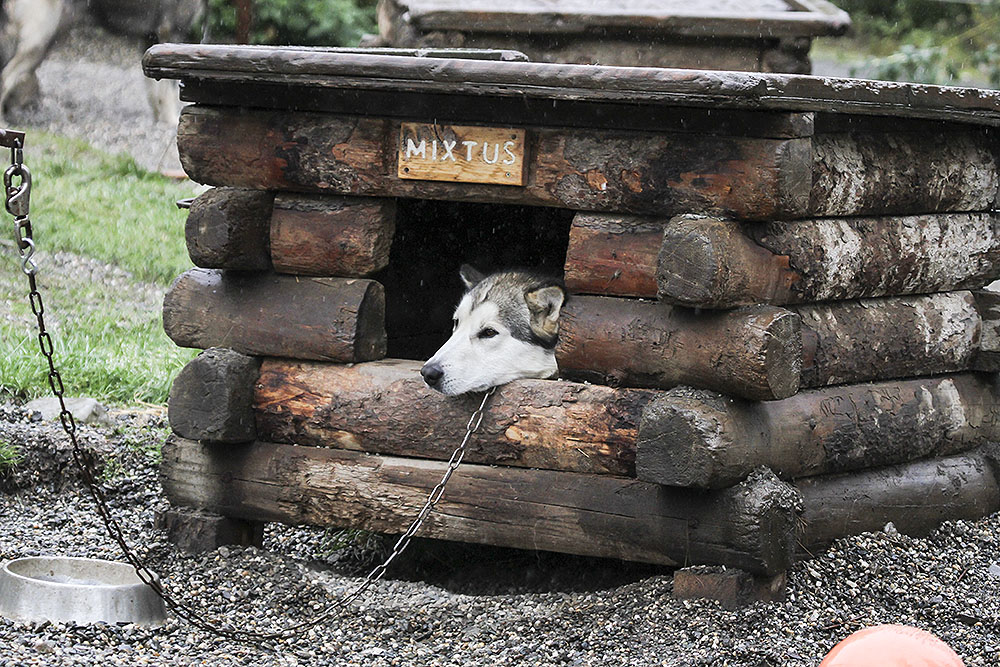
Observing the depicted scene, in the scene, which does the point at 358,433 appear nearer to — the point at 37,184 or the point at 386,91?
the point at 386,91

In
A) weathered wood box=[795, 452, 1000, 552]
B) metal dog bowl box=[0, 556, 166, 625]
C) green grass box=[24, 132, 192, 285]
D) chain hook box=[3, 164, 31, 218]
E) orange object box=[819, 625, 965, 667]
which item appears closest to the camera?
orange object box=[819, 625, 965, 667]

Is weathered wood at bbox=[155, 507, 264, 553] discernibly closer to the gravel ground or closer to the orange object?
the gravel ground

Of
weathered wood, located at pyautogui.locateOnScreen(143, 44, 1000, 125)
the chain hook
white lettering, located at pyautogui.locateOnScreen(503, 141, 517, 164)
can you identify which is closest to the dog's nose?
white lettering, located at pyautogui.locateOnScreen(503, 141, 517, 164)

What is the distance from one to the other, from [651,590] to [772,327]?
1017mm

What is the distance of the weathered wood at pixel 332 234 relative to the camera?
4.59 metres

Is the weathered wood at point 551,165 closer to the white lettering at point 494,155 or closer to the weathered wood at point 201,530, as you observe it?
the white lettering at point 494,155

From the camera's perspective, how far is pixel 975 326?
5.47 m

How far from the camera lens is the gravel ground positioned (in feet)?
12.7

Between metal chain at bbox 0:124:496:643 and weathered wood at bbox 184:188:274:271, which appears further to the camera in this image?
weathered wood at bbox 184:188:274:271

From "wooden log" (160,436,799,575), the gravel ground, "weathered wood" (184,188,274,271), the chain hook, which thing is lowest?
the gravel ground

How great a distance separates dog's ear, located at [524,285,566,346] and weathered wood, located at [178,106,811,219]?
2.02ft

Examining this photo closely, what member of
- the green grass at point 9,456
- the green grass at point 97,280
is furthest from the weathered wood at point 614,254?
the green grass at point 97,280

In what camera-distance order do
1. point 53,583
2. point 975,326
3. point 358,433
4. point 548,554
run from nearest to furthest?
point 53,583 < point 358,433 < point 548,554 < point 975,326

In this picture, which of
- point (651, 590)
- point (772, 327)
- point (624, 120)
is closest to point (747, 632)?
point (651, 590)
